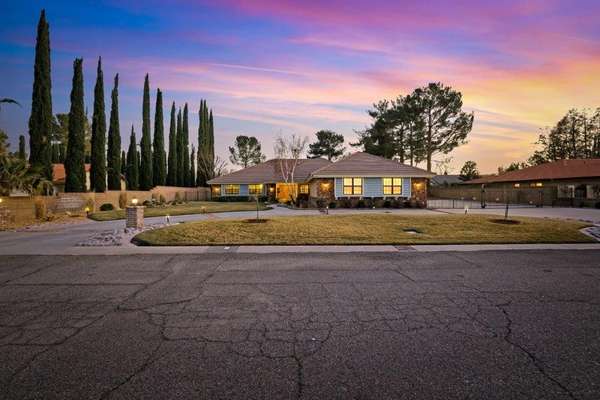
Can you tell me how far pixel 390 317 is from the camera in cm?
437

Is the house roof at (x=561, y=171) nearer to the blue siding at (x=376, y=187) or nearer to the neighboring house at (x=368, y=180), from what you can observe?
the neighboring house at (x=368, y=180)

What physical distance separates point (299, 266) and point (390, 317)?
343 centimetres

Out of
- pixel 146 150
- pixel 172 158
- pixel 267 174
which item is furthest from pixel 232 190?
pixel 146 150

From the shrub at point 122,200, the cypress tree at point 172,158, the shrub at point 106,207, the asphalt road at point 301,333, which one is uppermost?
the cypress tree at point 172,158

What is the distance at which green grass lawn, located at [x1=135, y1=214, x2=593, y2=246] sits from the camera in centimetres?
1055

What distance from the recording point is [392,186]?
2836cm

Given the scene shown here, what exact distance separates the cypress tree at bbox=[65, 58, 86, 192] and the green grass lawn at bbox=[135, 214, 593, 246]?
66.7 ft

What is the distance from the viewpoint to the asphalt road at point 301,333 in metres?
2.81

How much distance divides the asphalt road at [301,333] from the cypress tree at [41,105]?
2258cm

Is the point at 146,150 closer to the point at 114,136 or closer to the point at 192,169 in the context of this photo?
the point at 114,136

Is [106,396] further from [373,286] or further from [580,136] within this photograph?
[580,136]

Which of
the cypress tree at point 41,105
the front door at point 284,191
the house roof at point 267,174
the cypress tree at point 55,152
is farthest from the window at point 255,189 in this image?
the cypress tree at point 55,152

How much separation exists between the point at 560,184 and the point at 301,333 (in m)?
42.3

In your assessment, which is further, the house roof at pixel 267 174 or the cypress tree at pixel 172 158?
the cypress tree at pixel 172 158
